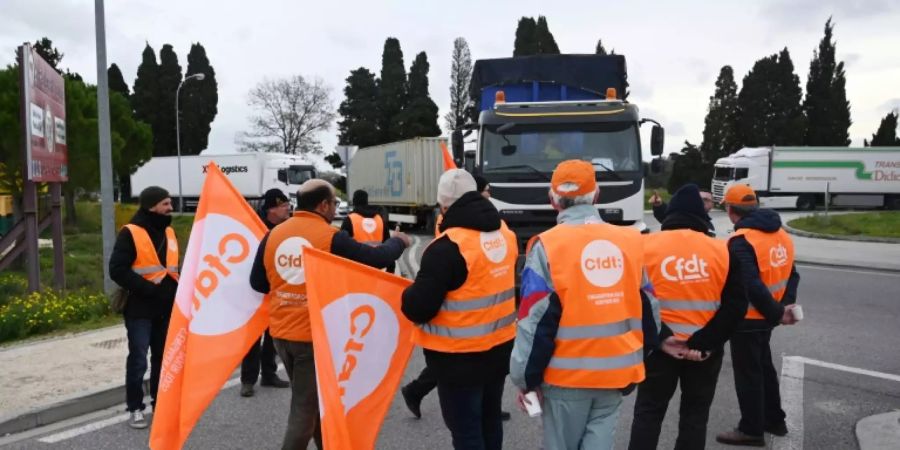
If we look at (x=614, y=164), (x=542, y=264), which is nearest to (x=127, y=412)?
(x=542, y=264)

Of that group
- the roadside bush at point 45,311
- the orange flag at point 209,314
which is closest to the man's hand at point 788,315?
the orange flag at point 209,314

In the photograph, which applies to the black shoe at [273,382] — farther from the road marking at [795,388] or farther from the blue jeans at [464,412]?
the road marking at [795,388]

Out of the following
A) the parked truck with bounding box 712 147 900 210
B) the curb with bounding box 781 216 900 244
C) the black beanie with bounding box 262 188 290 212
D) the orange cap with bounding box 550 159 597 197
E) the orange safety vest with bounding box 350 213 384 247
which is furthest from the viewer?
the parked truck with bounding box 712 147 900 210

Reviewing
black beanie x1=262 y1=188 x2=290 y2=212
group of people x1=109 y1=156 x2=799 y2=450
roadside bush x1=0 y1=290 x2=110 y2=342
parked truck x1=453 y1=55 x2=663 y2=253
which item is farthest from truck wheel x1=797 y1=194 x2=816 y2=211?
black beanie x1=262 y1=188 x2=290 y2=212

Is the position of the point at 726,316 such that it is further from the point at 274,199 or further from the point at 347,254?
the point at 274,199

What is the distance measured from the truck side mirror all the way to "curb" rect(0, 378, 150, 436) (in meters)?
7.17

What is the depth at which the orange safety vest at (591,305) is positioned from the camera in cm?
318

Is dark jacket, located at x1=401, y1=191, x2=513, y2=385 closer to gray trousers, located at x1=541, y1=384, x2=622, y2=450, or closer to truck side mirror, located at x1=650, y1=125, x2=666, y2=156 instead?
gray trousers, located at x1=541, y1=384, x2=622, y2=450

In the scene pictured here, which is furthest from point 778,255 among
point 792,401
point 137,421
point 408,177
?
point 408,177

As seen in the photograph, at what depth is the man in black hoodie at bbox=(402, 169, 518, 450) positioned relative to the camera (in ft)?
11.7

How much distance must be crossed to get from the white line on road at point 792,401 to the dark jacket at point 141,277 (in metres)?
4.43

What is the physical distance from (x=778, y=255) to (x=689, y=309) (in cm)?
123

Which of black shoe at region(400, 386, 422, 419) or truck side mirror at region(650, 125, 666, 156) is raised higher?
truck side mirror at region(650, 125, 666, 156)

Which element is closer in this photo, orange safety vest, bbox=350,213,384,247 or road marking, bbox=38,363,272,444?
road marking, bbox=38,363,272,444
